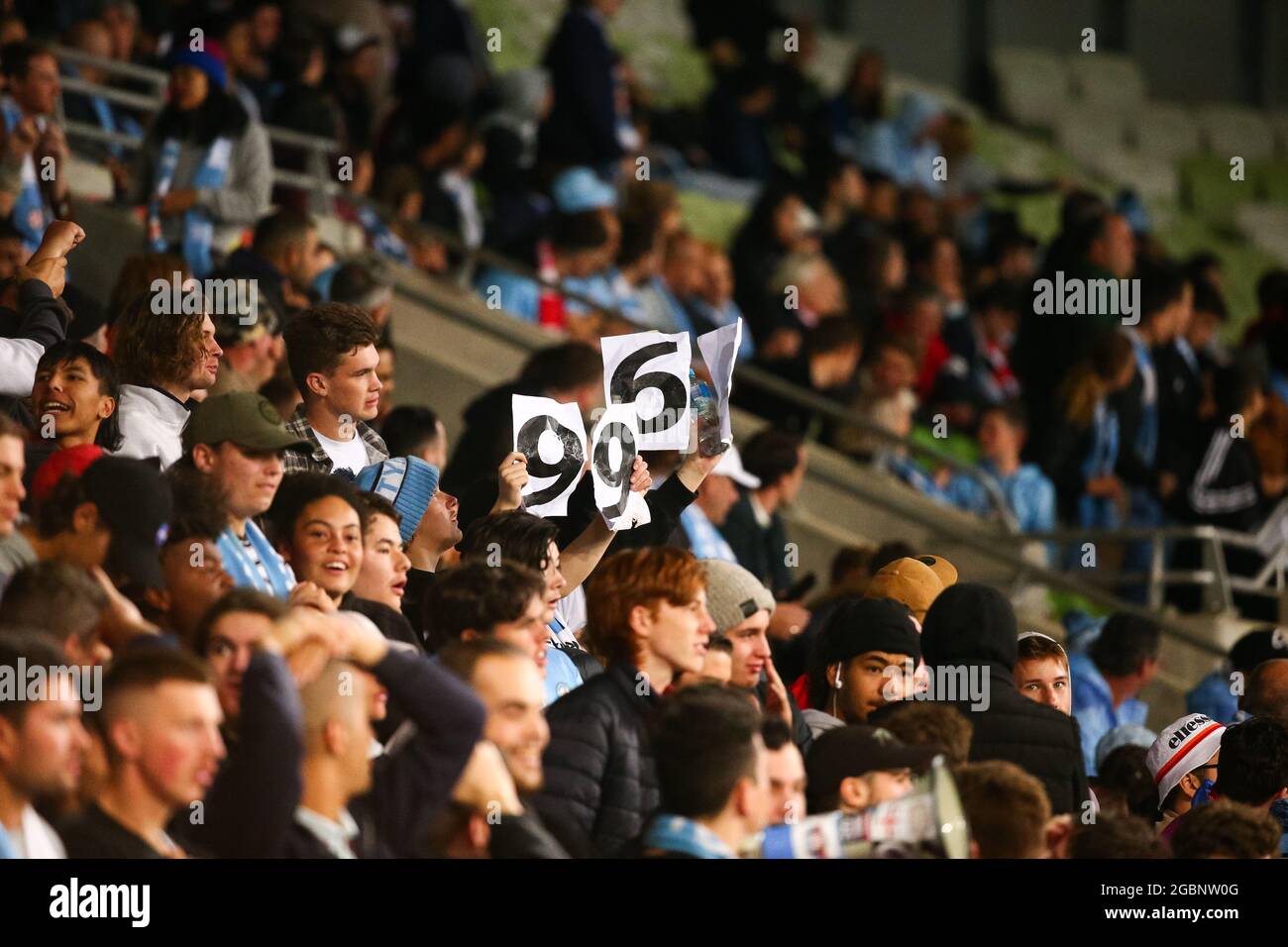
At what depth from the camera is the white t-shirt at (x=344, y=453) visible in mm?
5480

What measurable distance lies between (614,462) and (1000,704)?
3.45 ft

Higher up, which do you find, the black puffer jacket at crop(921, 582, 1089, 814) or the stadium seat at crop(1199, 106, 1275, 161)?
the stadium seat at crop(1199, 106, 1275, 161)

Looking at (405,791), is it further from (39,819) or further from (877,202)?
(877,202)

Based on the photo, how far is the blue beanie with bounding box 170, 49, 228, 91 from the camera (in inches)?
320

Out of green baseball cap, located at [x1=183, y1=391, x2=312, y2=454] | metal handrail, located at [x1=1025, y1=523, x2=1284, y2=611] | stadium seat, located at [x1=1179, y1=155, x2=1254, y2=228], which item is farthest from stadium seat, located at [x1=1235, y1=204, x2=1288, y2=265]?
green baseball cap, located at [x1=183, y1=391, x2=312, y2=454]

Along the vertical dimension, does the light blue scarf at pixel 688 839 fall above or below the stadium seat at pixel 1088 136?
below

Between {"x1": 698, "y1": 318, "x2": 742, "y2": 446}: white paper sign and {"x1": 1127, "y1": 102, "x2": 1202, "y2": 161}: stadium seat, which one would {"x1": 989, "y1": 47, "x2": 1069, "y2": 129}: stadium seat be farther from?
{"x1": 698, "y1": 318, "x2": 742, "y2": 446}: white paper sign

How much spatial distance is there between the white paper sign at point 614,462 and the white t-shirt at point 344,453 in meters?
0.58

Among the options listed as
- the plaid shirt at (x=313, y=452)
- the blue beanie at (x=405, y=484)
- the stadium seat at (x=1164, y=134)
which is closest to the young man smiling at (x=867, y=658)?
the blue beanie at (x=405, y=484)

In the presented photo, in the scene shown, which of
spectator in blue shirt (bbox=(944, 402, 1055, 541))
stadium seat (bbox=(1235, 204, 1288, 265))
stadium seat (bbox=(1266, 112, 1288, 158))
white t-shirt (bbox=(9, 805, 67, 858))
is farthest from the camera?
stadium seat (bbox=(1266, 112, 1288, 158))

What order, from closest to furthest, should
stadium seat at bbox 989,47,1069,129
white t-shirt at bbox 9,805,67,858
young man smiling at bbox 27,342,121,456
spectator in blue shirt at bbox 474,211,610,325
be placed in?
white t-shirt at bbox 9,805,67,858 < young man smiling at bbox 27,342,121,456 < spectator in blue shirt at bbox 474,211,610,325 < stadium seat at bbox 989,47,1069,129

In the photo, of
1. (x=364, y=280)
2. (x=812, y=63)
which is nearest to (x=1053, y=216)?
(x=812, y=63)

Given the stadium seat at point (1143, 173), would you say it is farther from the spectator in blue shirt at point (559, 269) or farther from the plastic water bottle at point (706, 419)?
the plastic water bottle at point (706, 419)
